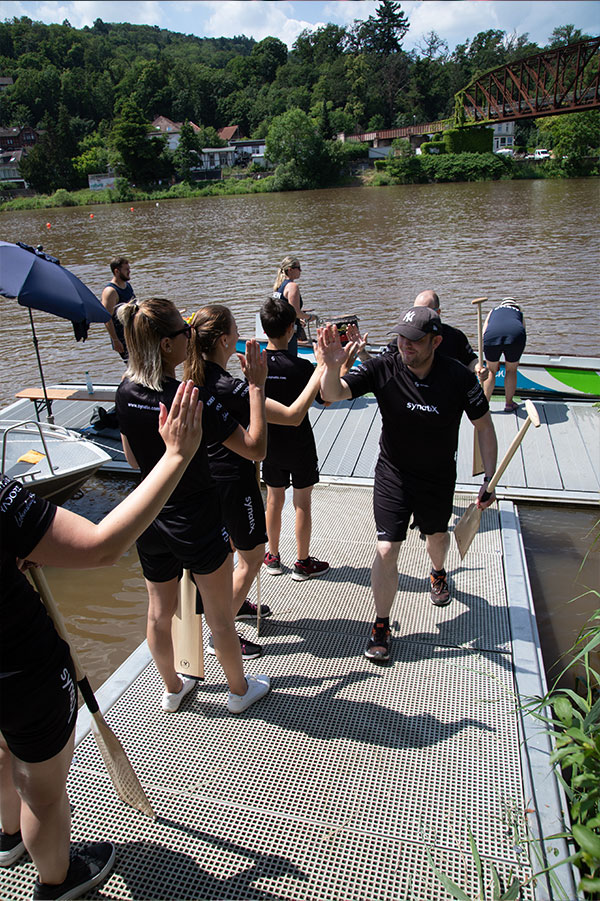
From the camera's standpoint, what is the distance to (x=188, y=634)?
120 inches

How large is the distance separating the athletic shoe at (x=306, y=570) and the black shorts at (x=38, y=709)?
2314 millimetres

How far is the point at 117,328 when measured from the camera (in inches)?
291

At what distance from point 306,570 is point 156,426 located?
2.00 metres

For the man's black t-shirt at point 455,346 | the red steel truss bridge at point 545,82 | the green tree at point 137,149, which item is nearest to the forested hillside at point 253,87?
the green tree at point 137,149

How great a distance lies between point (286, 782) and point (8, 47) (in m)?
14.2

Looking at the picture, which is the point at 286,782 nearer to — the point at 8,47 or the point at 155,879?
the point at 155,879

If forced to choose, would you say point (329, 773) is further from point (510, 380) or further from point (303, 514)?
point (510, 380)

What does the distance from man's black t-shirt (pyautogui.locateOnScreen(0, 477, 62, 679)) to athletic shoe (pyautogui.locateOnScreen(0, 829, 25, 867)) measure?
1051 mm

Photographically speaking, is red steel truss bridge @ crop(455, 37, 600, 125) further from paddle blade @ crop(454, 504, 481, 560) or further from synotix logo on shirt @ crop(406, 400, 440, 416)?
synotix logo on shirt @ crop(406, 400, 440, 416)

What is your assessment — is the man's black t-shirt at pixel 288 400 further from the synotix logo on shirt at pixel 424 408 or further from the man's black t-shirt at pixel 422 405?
the synotix logo on shirt at pixel 424 408

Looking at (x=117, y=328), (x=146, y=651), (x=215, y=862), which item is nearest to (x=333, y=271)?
(x=117, y=328)

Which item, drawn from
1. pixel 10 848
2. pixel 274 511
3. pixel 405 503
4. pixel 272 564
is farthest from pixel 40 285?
pixel 10 848

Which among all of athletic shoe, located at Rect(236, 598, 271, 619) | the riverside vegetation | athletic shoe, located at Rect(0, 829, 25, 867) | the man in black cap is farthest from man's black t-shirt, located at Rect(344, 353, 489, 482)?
the riverside vegetation

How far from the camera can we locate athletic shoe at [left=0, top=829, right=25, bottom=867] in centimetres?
228
